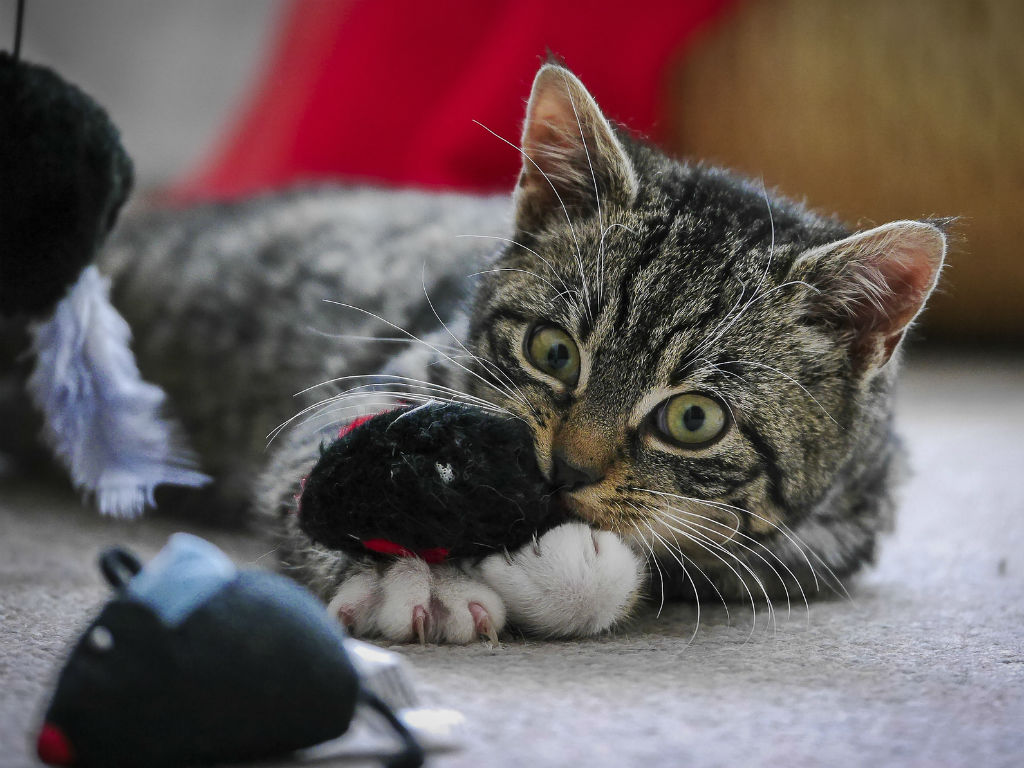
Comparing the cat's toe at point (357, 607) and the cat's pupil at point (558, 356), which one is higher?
the cat's pupil at point (558, 356)

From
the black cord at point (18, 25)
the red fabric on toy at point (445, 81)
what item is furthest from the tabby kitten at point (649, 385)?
the red fabric on toy at point (445, 81)

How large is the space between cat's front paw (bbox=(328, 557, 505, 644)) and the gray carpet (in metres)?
0.02

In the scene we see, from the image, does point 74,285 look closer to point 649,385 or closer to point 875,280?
point 649,385

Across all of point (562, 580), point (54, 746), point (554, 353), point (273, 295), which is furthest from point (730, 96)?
point (54, 746)

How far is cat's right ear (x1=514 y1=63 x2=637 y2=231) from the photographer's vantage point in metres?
1.28

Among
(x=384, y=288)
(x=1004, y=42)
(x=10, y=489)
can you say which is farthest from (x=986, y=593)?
(x=1004, y=42)

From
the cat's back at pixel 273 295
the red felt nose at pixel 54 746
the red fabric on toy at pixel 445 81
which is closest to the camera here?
the red felt nose at pixel 54 746

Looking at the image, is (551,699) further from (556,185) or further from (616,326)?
(556,185)

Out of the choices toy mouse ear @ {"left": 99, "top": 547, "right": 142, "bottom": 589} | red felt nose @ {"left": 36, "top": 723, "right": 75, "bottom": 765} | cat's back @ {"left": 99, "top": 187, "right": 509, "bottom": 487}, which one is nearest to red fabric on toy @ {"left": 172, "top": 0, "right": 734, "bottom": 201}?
cat's back @ {"left": 99, "top": 187, "right": 509, "bottom": 487}

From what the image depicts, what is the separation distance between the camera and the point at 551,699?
0.87m

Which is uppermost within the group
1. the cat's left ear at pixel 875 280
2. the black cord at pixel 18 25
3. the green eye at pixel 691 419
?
the cat's left ear at pixel 875 280

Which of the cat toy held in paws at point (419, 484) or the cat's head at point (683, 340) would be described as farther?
the cat's head at point (683, 340)

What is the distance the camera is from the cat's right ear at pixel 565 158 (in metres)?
1.28

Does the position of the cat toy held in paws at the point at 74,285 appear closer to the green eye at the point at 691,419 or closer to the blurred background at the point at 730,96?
the green eye at the point at 691,419
